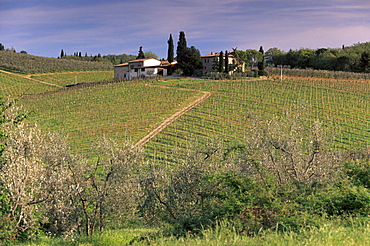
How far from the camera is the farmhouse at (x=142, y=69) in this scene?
8700 cm

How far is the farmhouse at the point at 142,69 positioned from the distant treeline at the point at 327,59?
47271mm

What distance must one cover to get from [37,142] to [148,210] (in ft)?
19.7

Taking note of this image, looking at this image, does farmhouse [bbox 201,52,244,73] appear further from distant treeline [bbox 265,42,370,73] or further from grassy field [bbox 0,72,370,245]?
distant treeline [bbox 265,42,370,73]

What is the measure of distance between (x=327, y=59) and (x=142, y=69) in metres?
56.9

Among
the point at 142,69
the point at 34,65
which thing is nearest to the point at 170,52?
the point at 142,69

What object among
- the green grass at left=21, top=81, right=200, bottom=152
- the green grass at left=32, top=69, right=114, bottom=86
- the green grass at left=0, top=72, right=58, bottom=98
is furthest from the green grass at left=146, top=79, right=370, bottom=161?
the green grass at left=32, top=69, right=114, bottom=86

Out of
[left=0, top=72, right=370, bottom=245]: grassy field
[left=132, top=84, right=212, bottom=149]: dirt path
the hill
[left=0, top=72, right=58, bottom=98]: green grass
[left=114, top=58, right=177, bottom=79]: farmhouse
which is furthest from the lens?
the hill

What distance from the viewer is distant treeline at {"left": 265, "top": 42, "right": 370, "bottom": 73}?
100219 millimetres

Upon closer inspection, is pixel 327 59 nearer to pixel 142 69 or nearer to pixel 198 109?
pixel 142 69

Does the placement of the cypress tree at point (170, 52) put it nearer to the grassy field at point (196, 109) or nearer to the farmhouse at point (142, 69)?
the farmhouse at point (142, 69)

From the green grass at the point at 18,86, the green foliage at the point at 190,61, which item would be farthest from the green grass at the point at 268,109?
the green grass at the point at 18,86

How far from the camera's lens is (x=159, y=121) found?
46.0m

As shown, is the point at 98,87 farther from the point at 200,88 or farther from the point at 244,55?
the point at 244,55

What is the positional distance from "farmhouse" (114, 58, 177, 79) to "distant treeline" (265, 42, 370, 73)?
47271mm
